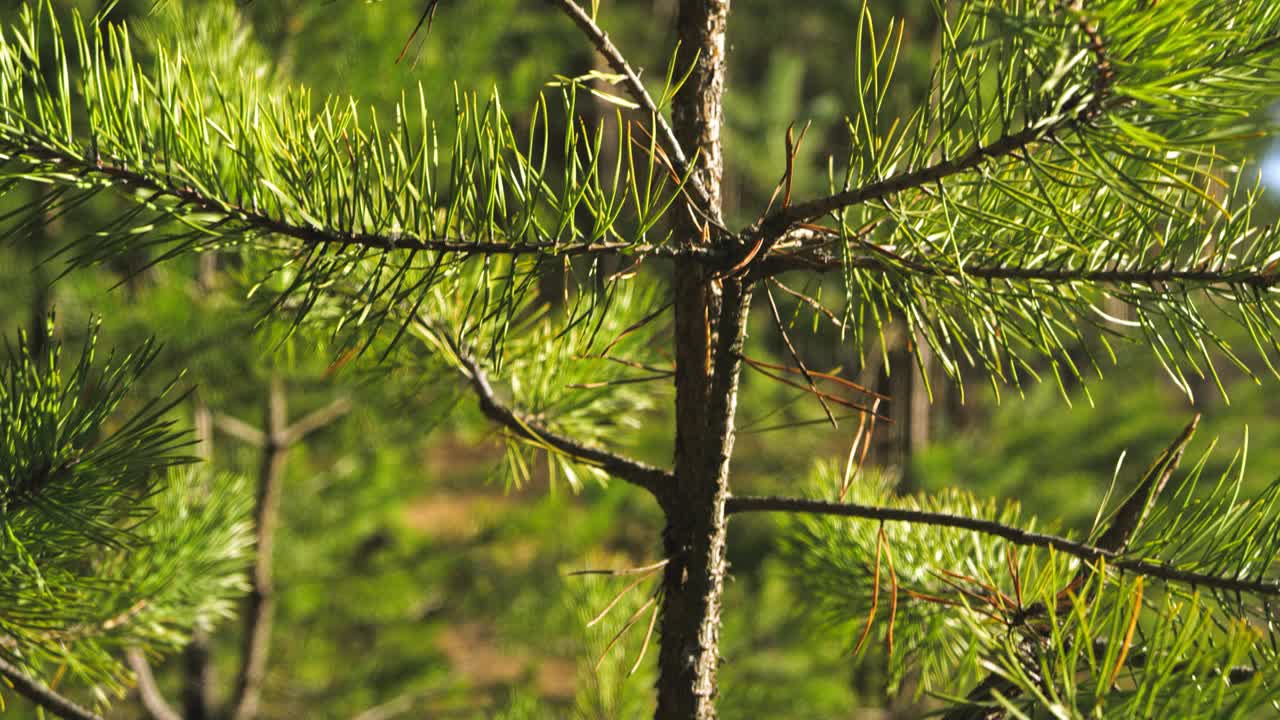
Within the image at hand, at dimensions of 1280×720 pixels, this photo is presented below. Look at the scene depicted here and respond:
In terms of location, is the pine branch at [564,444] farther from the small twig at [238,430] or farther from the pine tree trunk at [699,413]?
the small twig at [238,430]

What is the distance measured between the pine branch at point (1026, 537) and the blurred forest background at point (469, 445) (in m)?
0.41

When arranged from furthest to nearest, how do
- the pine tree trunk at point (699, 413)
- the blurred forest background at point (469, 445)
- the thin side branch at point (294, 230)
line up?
the blurred forest background at point (469, 445)
the pine tree trunk at point (699, 413)
the thin side branch at point (294, 230)

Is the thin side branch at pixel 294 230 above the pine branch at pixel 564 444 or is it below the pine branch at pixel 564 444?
above

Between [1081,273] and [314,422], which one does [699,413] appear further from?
[314,422]

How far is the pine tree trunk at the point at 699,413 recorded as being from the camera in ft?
2.04

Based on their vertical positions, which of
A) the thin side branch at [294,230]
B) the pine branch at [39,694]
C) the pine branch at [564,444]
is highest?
the thin side branch at [294,230]

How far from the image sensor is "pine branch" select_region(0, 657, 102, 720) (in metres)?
0.65

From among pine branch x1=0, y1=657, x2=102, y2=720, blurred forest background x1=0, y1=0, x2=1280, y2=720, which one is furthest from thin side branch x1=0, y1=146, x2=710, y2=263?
blurred forest background x1=0, y1=0, x2=1280, y2=720

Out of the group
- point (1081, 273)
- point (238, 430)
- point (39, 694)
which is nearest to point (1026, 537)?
point (1081, 273)

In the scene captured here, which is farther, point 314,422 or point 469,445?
point 469,445

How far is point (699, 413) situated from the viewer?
2.13ft

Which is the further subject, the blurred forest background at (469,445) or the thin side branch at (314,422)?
the thin side branch at (314,422)

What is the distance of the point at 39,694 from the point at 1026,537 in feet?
2.37

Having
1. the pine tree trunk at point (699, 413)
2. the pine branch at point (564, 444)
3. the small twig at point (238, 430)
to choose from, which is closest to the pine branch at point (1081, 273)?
the pine tree trunk at point (699, 413)
